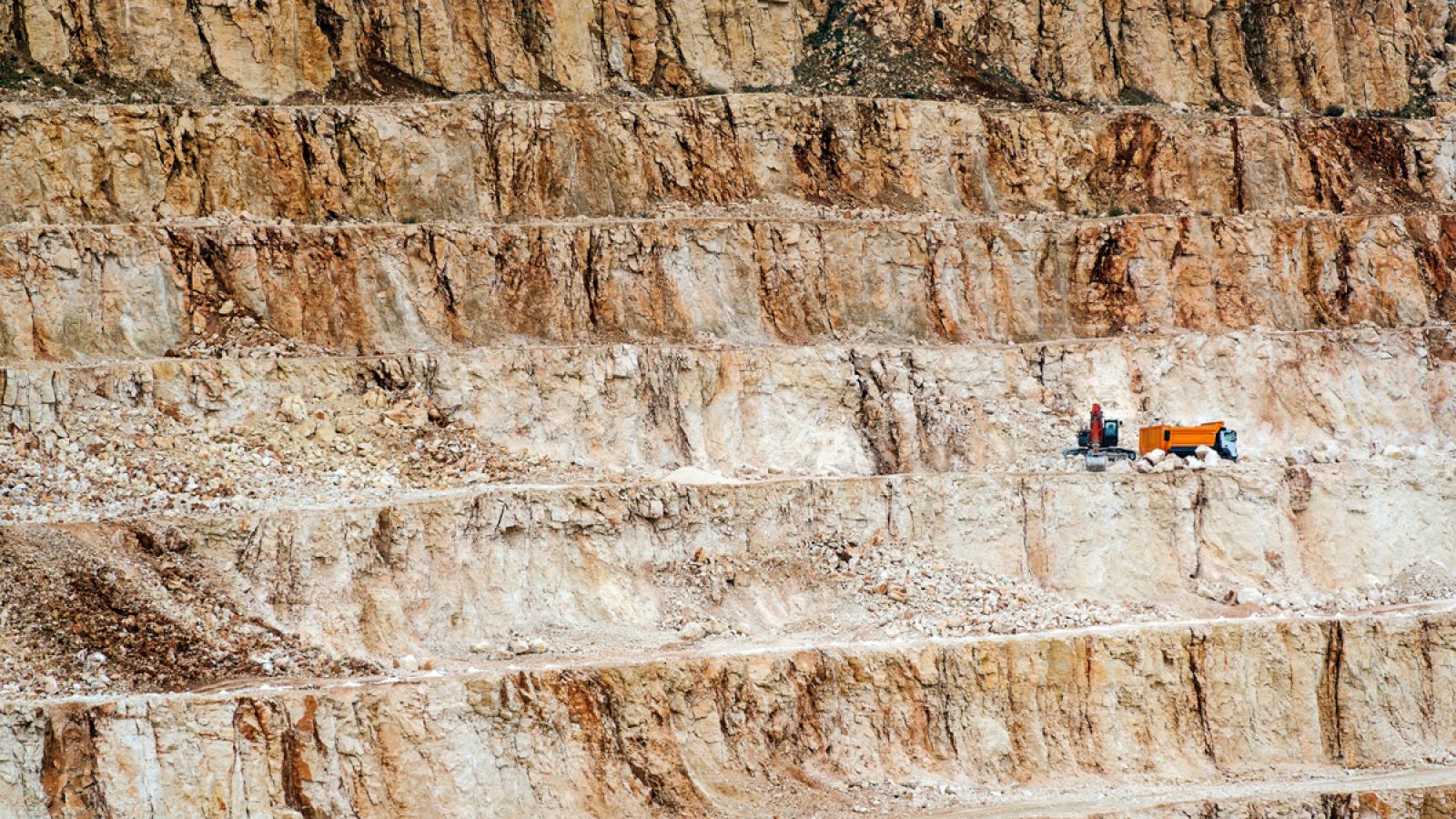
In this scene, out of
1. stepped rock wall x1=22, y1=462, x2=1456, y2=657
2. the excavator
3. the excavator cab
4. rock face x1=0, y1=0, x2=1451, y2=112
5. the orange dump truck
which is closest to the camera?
stepped rock wall x1=22, y1=462, x2=1456, y2=657

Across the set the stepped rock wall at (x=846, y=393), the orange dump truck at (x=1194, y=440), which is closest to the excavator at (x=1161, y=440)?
the orange dump truck at (x=1194, y=440)

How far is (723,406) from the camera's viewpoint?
124ft

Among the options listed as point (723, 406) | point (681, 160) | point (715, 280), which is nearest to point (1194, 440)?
point (723, 406)

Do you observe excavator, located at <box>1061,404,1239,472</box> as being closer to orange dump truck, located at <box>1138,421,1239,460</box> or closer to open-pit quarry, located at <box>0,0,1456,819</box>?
orange dump truck, located at <box>1138,421,1239,460</box>

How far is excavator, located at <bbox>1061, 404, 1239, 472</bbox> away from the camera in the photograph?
3756 cm

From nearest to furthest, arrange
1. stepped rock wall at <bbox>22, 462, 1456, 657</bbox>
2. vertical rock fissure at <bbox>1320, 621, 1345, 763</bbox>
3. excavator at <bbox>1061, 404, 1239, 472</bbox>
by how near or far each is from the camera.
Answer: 1. stepped rock wall at <bbox>22, 462, 1456, 657</bbox>
2. vertical rock fissure at <bbox>1320, 621, 1345, 763</bbox>
3. excavator at <bbox>1061, 404, 1239, 472</bbox>

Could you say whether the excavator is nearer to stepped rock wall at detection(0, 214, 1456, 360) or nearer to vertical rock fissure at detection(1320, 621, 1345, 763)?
stepped rock wall at detection(0, 214, 1456, 360)

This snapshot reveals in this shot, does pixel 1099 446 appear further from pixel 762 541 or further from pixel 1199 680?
pixel 762 541

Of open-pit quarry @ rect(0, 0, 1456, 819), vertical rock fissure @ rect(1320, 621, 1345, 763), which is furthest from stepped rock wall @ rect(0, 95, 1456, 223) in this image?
vertical rock fissure @ rect(1320, 621, 1345, 763)

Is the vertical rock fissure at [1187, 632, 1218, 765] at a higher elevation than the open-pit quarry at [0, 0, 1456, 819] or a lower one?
lower

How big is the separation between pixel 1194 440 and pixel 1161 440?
22.1 inches

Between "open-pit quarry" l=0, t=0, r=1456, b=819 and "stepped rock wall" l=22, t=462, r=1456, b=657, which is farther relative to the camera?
"stepped rock wall" l=22, t=462, r=1456, b=657

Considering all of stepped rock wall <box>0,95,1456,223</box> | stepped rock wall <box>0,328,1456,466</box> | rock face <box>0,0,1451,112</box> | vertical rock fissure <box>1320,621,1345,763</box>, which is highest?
rock face <box>0,0,1451,112</box>

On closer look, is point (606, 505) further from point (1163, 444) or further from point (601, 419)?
point (1163, 444)
